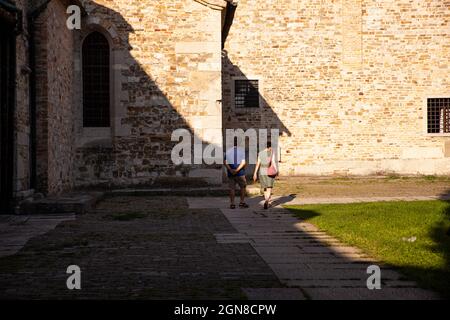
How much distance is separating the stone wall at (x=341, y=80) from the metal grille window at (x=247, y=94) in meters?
0.29

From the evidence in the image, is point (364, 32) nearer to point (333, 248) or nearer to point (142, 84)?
point (142, 84)

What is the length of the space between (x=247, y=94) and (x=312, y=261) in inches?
729

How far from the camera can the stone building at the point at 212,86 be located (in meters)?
13.1

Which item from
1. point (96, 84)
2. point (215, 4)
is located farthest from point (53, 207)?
point (215, 4)

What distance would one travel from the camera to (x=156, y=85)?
664 inches

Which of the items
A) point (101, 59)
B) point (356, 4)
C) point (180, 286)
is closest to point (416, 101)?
point (356, 4)

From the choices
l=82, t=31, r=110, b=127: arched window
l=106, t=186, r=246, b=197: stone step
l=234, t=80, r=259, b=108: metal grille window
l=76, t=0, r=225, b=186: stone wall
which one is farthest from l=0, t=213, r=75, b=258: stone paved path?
l=234, t=80, r=259, b=108: metal grille window

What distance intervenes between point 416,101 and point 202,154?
11.9 meters

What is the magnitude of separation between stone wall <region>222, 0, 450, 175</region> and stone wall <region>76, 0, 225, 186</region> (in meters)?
7.33

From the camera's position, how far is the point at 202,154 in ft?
55.1

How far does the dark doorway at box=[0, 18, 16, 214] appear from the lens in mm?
11477

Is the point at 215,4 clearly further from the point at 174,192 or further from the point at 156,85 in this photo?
the point at 174,192

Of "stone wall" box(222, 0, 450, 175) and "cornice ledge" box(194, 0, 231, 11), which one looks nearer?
"cornice ledge" box(194, 0, 231, 11)

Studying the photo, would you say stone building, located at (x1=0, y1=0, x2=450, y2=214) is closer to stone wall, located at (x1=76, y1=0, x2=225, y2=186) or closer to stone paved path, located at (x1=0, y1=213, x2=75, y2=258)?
stone wall, located at (x1=76, y1=0, x2=225, y2=186)
